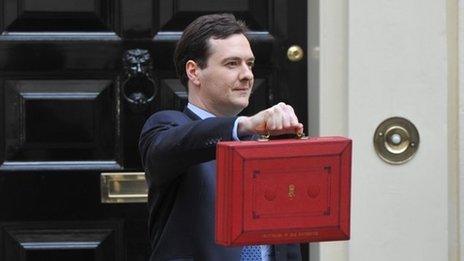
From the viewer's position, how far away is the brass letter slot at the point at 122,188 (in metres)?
5.40

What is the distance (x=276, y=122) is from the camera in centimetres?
321

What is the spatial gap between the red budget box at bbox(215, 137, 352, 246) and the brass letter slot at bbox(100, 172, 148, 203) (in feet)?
6.83

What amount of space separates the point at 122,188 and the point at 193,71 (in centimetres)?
178

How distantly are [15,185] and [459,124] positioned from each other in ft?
5.73

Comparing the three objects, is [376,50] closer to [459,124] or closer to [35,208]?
[459,124]

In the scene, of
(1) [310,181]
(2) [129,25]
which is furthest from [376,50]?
(1) [310,181]

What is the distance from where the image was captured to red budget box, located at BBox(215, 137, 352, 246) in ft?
10.7

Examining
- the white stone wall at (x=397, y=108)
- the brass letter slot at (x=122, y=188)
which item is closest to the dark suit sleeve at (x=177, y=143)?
the white stone wall at (x=397, y=108)

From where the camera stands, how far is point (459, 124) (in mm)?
5141

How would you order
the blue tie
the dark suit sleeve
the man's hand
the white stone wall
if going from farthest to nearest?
1. the white stone wall
2. the blue tie
3. the dark suit sleeve
4. the man's hand

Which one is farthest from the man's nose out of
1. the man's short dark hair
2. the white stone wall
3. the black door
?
the black door

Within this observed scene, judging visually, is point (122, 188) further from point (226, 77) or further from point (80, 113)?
point (226, 77)

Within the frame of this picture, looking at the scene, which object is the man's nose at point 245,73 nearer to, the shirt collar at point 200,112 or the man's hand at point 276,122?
the shirt collar at point 200,112

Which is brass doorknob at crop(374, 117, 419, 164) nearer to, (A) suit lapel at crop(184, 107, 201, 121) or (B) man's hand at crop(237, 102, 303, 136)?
A: (A) suit lapel at crop(184, 107, 201, 121)
